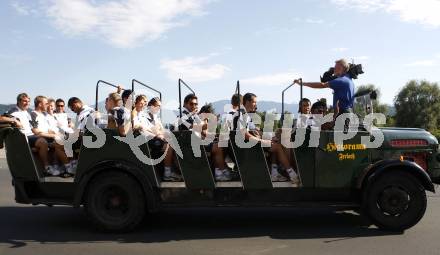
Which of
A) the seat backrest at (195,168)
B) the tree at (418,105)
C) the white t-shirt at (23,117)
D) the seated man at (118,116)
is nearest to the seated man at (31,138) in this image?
the white t-shirt at (23,117)

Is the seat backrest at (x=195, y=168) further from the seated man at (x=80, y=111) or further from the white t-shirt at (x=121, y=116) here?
the seated man at (x=80, y=111)

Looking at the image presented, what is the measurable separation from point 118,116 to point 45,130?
1700 mm

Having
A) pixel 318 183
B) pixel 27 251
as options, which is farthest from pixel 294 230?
pixel 27 251

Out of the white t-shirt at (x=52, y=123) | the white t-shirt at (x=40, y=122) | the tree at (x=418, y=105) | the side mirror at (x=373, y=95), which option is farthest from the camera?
the tree at (x=418, y=105)

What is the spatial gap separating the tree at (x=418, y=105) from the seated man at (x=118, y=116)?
274 ft

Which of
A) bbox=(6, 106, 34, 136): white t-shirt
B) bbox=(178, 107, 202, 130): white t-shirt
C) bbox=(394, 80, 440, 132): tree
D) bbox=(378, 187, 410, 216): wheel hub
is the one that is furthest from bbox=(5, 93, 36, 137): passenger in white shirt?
bbox=(394, 80, 440, 132): tree

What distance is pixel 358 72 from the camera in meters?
6.81

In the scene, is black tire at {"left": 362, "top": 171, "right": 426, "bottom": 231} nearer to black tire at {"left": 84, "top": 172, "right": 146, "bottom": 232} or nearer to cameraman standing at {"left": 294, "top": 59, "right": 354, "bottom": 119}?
cameraman standing at {"left": 294, "top": 59, "right": 354, "bottom": 119}

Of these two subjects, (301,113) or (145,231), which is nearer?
(145,231)

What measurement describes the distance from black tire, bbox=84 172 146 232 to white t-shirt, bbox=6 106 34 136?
134 cm

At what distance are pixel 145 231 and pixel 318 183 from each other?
2.46 meters

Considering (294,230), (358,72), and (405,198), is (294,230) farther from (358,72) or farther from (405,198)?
(358,72)

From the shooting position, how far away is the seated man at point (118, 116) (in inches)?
240

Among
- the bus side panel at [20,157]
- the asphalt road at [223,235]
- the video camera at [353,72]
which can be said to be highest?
the video camera at [353,72]
